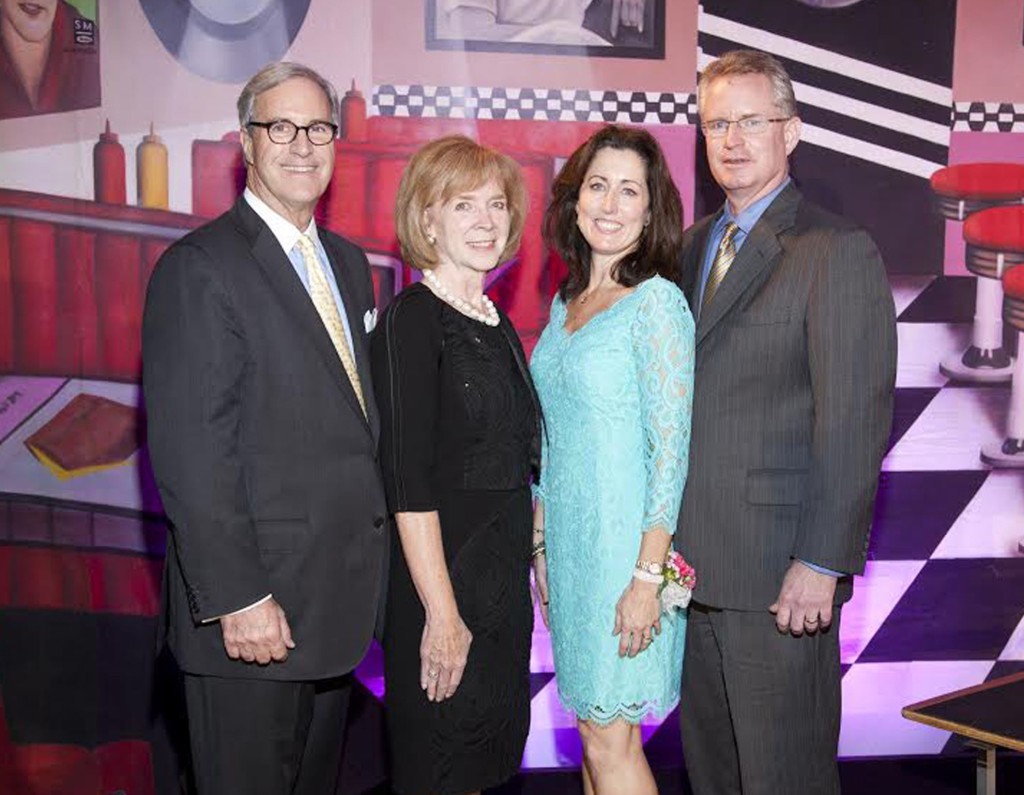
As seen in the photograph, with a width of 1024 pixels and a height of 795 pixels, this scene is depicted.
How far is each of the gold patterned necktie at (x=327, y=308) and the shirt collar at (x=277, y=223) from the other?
0.9 inches

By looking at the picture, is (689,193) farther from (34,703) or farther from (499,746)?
(34,703)

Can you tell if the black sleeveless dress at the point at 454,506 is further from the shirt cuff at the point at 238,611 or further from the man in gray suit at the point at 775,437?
the man in gray suit at the point at 775,437

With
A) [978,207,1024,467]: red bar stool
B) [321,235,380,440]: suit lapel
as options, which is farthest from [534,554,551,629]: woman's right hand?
[978,207,1024,467]: red bar stool

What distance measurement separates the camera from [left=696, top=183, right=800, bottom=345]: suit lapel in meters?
2.57

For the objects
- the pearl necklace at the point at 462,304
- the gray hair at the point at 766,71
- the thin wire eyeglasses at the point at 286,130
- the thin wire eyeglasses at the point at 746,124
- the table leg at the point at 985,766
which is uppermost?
the gray hair at the point at 766,71

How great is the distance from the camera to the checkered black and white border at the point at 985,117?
3.93 metres

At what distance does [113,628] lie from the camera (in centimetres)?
357

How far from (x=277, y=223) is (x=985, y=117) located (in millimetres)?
2622

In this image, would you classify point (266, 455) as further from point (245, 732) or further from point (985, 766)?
point (985, 766)

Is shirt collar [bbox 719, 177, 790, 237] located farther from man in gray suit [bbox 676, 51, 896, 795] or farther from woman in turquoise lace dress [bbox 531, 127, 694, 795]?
woman in turquoise lace dress [bbox 531, 127, 694, 795]

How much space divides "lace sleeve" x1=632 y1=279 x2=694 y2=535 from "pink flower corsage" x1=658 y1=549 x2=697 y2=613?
8 cm

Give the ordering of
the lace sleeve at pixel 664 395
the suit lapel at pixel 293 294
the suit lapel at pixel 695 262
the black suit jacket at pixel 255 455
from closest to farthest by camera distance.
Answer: the black suit jacket at pixel 255 455 → the suit lapel at pixel 293 294 → the lace sleeve at pixel 664 395 → the suit lapel at pixel 695 262

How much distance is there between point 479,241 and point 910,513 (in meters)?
2.19

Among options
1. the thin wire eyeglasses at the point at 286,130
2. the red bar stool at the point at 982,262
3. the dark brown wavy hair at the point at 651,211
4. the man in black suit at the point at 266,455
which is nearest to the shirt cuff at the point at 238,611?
the man in black suit at the point at 266,455
